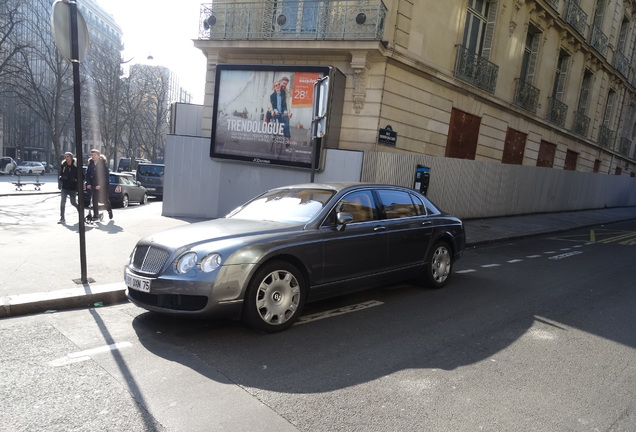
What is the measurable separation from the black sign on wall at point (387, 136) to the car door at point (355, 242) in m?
7.08

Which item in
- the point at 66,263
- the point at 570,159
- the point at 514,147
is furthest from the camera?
the point at 570,159

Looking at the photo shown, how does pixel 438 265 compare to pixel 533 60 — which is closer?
pixel 438 265

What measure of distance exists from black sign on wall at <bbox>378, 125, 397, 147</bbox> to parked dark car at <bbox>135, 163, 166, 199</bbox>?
562 inches

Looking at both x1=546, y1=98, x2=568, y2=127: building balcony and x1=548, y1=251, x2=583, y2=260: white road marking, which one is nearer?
x1=548, y1=251, x2=583, y2=260: white road marking

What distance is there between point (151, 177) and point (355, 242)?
65.8 feet

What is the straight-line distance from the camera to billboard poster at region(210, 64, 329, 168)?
39.2ft

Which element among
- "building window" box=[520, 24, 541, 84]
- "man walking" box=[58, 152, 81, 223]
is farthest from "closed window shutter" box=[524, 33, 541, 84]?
"man walking" box=[58, 152, 81, 223]

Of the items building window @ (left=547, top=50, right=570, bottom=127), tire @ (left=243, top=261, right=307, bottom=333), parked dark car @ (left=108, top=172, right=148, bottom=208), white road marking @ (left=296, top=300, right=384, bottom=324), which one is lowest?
parked dark car @ (left=108, top=172, right=148, bottom=208)

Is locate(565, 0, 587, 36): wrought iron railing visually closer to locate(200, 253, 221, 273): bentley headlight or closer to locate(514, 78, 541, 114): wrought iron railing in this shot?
locate(514, 78, 541, 114): wrought iron railing

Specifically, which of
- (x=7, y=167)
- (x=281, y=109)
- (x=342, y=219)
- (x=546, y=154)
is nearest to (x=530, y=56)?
(x=546, y=154)

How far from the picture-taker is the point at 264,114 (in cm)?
1234

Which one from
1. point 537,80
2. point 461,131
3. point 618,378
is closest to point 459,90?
point 461,131

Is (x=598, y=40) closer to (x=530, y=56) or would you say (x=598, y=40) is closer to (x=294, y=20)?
(x=530, y=56)

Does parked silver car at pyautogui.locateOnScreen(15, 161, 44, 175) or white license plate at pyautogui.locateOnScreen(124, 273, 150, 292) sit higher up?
white license plate at pyautogui.locateOnScreen(124, 273, 150, 292)
